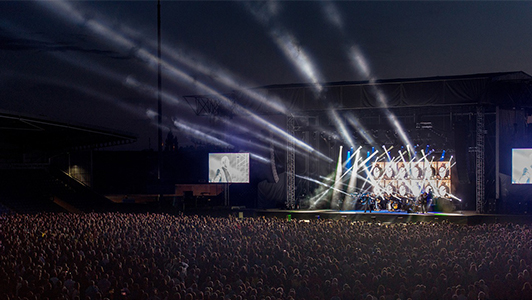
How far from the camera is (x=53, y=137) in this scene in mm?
24328

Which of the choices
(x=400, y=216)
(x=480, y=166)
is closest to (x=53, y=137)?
(x=400, y=216)

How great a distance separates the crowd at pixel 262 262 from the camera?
650 centimetres

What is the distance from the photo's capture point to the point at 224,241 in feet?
34.6

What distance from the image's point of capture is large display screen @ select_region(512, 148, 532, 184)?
20.7 meters

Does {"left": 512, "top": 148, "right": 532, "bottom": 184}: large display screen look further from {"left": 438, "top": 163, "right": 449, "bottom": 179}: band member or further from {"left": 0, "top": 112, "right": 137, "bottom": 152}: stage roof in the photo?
{"left": 0, "top": 112, "right": 137, "bottom": 152}: stage roof

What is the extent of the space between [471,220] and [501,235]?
31.7 ft

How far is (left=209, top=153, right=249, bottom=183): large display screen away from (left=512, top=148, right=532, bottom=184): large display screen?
11.7 m

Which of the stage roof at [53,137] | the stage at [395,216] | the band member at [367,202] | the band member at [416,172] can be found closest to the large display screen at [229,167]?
the stage at [395,216]

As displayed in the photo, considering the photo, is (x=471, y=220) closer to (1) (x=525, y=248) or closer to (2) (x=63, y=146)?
(1) (x=525, y=248)

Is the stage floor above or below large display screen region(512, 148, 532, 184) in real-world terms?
below

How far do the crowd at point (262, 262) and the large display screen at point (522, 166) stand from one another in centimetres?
940

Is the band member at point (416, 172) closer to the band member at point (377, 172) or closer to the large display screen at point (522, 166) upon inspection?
the band member at point (377, 172)

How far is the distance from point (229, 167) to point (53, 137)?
8800mm

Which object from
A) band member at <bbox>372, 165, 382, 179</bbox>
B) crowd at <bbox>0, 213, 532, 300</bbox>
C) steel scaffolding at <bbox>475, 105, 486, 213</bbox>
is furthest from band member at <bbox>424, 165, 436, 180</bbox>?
crowd at <bbox>0, 213, 532, 300</bbox>
